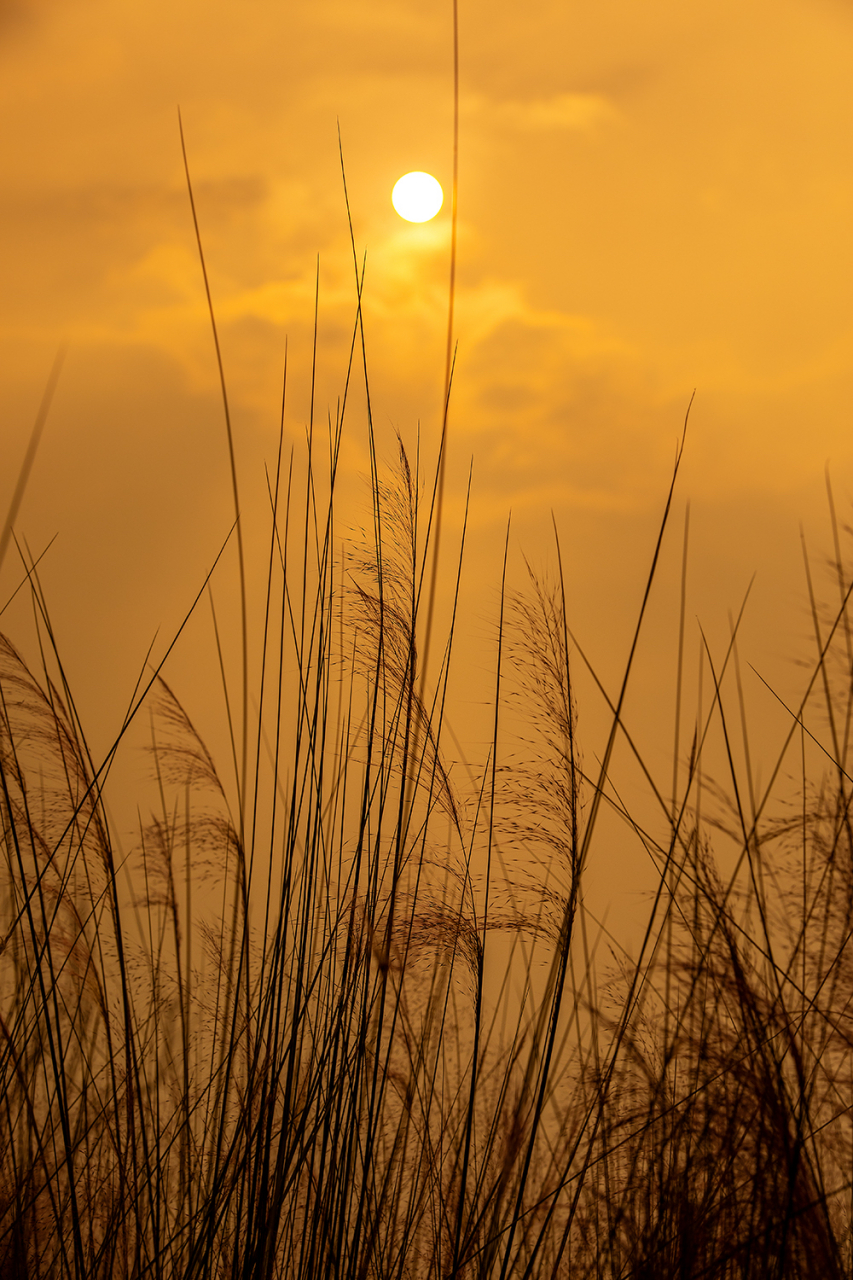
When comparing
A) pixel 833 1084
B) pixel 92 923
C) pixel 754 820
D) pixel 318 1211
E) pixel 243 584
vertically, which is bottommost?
pixel 318 1211

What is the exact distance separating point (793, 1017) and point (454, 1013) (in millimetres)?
833

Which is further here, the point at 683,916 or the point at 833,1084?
the point at 683,916

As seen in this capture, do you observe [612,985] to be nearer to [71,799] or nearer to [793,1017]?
[793,1017]

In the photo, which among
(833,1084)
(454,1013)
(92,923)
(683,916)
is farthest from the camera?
(454,1013)

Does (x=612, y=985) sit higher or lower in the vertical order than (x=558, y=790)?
lower

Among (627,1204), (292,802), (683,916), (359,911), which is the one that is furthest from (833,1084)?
(292,802)

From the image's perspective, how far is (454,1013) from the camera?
180 centimetres

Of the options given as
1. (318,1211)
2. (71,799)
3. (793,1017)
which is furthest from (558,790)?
(71,799)

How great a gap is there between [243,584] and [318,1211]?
918 mm

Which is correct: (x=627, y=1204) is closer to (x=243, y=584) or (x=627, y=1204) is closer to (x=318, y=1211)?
(x=318, y=1211)

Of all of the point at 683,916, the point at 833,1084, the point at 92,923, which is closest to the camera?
the point at 833,1084

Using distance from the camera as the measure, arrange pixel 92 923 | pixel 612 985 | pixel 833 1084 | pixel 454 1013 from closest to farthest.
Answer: pixel 833 1084 → pixel 612 985 → pixel 92 923 → pixel 454 1013

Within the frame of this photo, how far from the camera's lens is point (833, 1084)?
43.9 inches

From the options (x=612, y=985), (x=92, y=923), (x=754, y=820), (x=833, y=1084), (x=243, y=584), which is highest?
(x=243, y=584)
